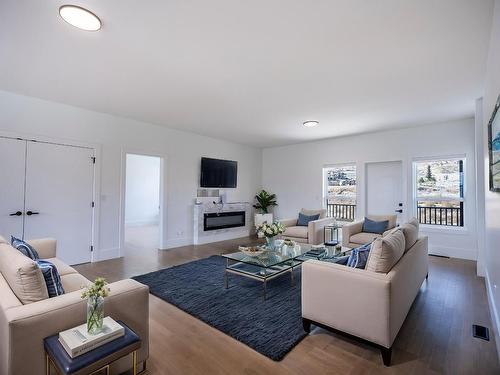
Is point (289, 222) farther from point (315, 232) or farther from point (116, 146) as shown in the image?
point (116, 146)

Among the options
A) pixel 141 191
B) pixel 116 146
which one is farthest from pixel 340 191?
pixel 141 191

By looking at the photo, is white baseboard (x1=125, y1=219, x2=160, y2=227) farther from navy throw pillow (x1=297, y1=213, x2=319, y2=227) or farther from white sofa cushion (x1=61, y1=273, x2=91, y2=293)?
white sofa cushion (x1=61, y1=273, x2=91, y2=293)

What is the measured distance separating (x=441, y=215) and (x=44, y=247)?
653 cm

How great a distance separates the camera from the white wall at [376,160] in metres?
4.68

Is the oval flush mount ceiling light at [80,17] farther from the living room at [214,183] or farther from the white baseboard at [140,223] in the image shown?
the white baseboard at [140,223]

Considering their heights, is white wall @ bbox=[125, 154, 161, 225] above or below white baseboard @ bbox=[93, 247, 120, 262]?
above

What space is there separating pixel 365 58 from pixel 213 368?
3.11 metres

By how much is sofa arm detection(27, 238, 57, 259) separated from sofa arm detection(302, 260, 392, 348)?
2900mm

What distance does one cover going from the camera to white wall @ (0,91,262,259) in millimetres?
3789

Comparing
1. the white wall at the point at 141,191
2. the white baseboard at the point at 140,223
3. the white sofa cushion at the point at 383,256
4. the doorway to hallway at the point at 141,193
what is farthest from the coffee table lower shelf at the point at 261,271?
the white wall at the point at 141,191

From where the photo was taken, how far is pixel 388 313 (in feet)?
5.99

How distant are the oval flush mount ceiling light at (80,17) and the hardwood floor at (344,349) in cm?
270

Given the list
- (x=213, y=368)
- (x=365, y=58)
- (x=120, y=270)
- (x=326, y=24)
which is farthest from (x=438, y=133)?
(x=120, y=270)

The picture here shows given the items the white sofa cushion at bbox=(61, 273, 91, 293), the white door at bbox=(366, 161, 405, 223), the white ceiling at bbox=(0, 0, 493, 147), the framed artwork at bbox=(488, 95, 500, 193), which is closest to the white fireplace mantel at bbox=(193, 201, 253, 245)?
the white ceiling at bbox=(0, 0, 493, 147)
